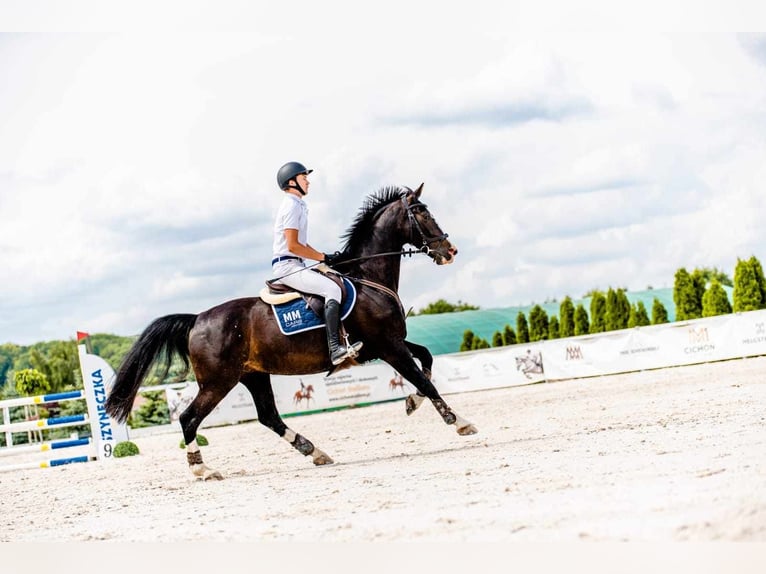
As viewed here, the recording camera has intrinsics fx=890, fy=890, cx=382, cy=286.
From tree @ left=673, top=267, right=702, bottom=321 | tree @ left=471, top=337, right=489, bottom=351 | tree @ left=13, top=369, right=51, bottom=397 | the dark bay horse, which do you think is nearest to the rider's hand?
the dark bay horse

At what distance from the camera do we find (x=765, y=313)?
68.4 feet

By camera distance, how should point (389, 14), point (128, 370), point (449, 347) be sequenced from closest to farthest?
point (389, 14), point (128, 370), point (449, 347)

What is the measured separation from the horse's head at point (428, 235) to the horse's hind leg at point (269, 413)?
1.92 metres

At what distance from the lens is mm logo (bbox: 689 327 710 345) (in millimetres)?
21359

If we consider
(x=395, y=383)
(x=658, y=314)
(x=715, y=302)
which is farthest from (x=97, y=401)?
(x=658, y=314)

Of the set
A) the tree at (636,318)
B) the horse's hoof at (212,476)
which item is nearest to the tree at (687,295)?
the tree at (636,318)

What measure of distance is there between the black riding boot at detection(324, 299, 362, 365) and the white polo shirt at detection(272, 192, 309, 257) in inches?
25.2

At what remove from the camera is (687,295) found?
27266mm

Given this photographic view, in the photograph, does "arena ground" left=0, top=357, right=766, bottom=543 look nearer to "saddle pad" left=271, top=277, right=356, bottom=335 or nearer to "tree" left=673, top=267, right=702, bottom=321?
"saddle pad" left=271, top=277, right=356, bottom=335

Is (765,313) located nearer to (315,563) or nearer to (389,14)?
(389,14)

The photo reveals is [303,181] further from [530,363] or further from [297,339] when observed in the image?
[530,363]

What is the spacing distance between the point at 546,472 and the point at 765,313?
17.2 metres

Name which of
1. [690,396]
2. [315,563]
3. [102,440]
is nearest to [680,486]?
[315,563]

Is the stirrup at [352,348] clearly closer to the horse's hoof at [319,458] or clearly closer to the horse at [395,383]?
the horse's hoof at [319,458]
